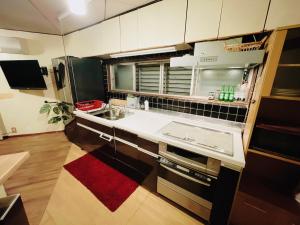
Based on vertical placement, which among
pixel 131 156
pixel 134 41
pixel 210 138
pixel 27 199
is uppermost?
pixel 134 41

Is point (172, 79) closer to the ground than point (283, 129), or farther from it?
farther from it

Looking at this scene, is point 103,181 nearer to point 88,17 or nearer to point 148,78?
point 148,78

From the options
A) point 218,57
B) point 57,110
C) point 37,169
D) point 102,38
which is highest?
point 102,38

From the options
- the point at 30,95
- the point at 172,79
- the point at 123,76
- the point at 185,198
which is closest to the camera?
the point at 185,198

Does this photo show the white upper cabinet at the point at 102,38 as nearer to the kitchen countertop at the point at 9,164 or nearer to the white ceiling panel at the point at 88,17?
the white ceiling panel at the point at 88,17

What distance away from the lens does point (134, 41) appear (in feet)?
5.60

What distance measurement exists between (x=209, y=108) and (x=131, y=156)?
3.84ft

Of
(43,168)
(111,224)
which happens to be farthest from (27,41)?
(111,224)

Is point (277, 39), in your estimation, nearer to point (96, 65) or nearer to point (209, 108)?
point (209, 108)

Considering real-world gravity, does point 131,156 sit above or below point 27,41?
below

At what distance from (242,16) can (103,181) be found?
7.74 ft

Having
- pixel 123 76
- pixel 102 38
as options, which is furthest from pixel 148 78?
pixel 102 38

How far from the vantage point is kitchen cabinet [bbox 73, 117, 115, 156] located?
6.18ft

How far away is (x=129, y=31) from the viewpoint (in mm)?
1715
